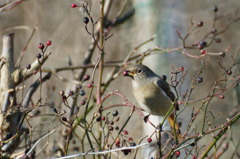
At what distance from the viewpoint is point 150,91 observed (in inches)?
150

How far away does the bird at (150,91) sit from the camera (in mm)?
3742

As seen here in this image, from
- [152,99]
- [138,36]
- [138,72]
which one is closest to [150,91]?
[152,99]

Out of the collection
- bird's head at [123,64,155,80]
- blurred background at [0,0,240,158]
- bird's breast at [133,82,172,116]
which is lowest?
bird's breast at [133,82,172,116]

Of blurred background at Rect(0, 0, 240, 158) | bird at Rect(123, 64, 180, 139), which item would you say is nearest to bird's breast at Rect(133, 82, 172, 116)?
bird at Rect(123, 64, 180, 139)

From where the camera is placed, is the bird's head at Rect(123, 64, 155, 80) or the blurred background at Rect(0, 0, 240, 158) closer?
the bird's head at Rect(123, 64, 155, 80)

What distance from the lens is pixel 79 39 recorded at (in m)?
8.36

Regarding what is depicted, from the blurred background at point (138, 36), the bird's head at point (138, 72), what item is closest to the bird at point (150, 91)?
the bird's head at point (138, 72)

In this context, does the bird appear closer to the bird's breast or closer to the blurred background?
the bird's breast

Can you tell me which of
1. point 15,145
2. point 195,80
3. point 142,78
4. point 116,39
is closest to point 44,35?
point 116,39

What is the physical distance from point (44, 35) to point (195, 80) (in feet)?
20.4

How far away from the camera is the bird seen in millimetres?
3742

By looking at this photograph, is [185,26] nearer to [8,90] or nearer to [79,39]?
[79,39]

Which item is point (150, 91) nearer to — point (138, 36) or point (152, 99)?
point (152, 99)

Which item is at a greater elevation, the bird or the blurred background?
the blurred background
